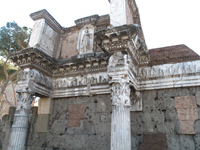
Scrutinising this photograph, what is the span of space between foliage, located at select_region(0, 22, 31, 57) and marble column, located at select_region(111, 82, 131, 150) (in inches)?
356

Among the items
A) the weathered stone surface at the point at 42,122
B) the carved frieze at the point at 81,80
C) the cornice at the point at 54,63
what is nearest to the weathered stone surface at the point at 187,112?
the carved frieze at the point at 81,80

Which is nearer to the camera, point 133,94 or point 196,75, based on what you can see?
point 196,75

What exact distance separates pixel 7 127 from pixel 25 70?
3.15 m

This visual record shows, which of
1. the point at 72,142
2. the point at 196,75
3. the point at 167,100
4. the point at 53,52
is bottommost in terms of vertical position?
the point at 72,142

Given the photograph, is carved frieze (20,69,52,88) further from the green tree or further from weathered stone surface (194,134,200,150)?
the green tree

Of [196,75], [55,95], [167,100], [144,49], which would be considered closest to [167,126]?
[167,100]

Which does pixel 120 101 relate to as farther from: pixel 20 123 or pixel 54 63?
pixel 20 123

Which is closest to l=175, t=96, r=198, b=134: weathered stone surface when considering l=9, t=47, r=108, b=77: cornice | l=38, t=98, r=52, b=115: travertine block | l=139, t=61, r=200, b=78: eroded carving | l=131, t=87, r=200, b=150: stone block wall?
l=131, t=87, r=200, b=150: stone block wall

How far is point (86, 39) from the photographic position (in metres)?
6.80

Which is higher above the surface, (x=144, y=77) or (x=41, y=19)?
(x=41, y=19)

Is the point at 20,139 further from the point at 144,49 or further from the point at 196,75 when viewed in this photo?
the point at 196,75

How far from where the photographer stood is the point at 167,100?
5.26 meters

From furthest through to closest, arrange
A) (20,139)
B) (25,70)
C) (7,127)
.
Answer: (7,127), (25,70), (20,139)

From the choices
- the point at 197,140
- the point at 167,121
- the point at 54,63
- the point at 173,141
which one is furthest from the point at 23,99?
the point at 197,140
